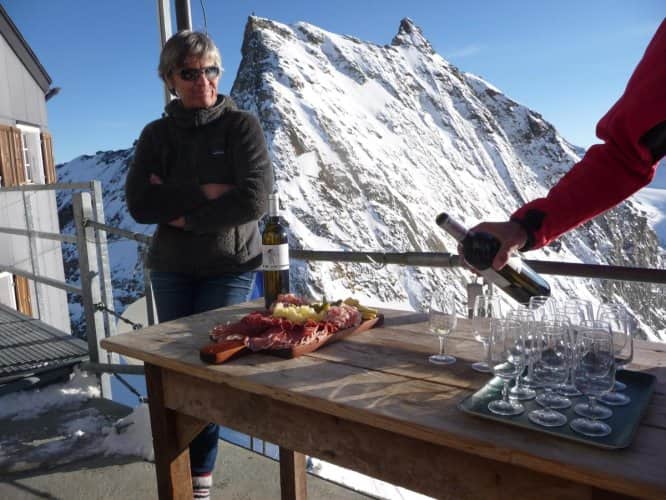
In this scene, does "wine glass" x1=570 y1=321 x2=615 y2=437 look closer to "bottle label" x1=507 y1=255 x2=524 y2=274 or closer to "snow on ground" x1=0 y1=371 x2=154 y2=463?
"bottle label" x1=507 y1=255 x2=524 y2=274

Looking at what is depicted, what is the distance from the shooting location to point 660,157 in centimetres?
109

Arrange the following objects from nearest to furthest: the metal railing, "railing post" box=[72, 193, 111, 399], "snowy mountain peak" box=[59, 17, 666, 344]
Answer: the metal railing
"railing post" box=[72, 193, 111, 399]
"snowy mountain peak" box=[59, 17, 666, 344]

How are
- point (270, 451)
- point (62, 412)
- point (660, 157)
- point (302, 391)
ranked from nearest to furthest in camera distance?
point (302, 391), point (660, 157), point (270, 451), point (62, 412)

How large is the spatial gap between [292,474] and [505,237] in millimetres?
1169

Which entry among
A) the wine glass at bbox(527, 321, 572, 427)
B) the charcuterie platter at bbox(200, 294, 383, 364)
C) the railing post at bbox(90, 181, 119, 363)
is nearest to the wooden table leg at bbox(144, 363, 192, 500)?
the charcuterie platter at bbox(200, 294, 383, 364)

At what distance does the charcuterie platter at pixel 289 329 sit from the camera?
119 cm

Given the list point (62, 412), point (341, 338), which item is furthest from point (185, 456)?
point (62, 412)

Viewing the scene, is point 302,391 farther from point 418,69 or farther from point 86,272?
point 418,69

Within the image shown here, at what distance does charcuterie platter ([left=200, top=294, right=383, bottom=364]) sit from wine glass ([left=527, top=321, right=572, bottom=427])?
535 mm

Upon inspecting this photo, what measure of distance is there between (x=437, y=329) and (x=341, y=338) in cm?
28

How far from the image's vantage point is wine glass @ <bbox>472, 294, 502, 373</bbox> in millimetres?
1128

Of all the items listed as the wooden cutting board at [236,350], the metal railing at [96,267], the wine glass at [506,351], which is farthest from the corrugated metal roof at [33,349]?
the wine glass at [506,351]

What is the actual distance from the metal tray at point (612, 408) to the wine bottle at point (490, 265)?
0.33m

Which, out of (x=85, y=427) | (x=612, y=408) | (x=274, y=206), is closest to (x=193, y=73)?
(x=274, y=206)
